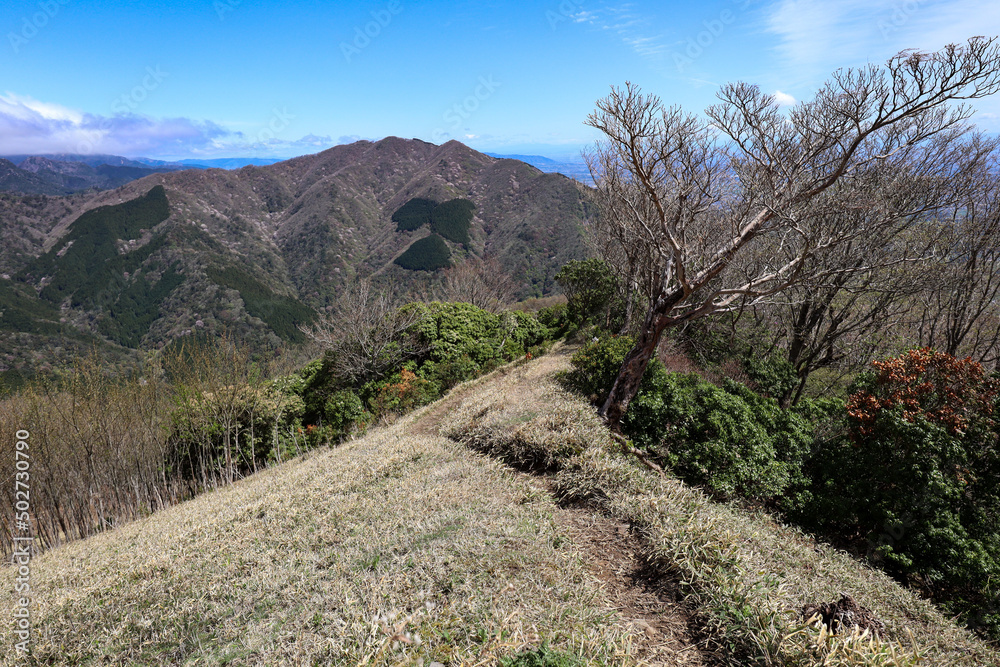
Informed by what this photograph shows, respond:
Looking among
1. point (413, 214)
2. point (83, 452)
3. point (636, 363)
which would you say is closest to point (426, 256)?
point (413, 214)

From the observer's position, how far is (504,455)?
669 cm

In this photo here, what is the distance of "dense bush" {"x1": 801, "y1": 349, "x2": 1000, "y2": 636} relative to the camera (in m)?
5.12

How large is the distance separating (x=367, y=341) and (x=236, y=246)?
131 m

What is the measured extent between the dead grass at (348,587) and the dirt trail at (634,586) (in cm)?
16

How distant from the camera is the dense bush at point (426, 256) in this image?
102 m

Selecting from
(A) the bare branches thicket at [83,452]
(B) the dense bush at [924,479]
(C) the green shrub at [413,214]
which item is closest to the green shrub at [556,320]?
(B) the dense bush at [924,479]

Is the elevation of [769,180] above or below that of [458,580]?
above

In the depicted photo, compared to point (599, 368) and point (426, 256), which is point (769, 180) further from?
point (426, 256)

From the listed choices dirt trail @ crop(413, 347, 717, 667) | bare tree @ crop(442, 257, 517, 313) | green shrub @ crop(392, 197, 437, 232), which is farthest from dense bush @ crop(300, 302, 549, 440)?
green shrub @ crop(392, 197, 437, 232)

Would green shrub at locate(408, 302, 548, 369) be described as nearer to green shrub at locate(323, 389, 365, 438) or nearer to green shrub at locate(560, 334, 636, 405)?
green shrub at locate(323, 389, 365, 438)

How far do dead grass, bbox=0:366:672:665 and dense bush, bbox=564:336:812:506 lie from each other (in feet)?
8.79

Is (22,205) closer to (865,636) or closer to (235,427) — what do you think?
(235,427)

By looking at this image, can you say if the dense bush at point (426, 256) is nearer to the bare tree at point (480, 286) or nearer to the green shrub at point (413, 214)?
the green shrub at point (413, 214)

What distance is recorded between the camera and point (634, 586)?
13.1 feet
